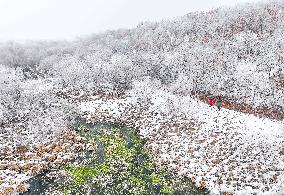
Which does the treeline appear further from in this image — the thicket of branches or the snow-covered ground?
the snow-covered ground

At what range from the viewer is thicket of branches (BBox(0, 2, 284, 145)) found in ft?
144

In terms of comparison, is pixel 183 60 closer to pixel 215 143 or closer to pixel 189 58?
pixel 189 58

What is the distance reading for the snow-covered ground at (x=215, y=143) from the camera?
26672mm

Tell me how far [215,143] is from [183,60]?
72.9 ft

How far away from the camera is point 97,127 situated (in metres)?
38.9

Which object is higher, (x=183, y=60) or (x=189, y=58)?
(x=189, y=58)

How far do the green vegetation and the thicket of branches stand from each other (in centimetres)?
1257

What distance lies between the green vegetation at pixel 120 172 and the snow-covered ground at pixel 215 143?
1387 mm

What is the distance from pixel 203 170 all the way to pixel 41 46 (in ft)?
208

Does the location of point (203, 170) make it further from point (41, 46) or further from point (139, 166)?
point (41, 46)

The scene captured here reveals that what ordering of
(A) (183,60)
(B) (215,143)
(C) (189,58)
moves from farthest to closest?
(A) (183,60), (C) (189,58), (B) (215,143)

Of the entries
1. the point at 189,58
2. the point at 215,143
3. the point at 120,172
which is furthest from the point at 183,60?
the point at 120,172

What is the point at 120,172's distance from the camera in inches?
1147

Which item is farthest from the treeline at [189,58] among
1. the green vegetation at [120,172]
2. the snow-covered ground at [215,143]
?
the green vegetation at [120,172]
